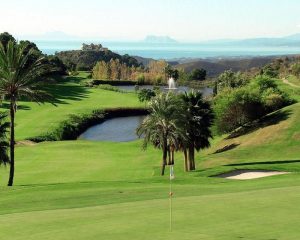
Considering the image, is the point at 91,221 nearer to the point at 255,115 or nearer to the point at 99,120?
the point at 255,115

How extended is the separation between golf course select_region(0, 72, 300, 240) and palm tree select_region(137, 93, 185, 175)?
385cm

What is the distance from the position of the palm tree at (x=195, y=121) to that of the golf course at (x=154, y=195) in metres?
2.02

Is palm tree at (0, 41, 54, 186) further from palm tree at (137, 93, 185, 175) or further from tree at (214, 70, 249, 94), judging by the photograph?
tree at (214, 70, 249, 94)

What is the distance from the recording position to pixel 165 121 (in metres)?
40.9

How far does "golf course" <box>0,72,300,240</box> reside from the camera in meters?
15.5

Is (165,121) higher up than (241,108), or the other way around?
(165,121)

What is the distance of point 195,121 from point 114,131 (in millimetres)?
54734

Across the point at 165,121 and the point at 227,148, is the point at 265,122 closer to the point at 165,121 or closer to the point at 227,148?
the point at 227,148

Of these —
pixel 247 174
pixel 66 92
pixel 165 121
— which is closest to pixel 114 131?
pixel 66 92

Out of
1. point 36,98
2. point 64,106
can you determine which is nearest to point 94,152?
point 36,98

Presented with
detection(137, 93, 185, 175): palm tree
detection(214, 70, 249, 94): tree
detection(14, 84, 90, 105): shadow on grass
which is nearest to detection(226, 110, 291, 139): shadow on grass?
detection(137, 93, 185, 175): palm tree

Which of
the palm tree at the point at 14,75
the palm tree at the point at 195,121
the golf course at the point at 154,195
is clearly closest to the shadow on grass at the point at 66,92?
the golf course at the point at 154,195

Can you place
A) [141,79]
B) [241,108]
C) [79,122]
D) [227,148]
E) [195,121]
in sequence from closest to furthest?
[195,121]
[227,148]
[241,108]
[79,122]
[141,79]

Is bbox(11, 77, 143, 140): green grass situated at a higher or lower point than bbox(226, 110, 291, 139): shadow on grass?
lower
